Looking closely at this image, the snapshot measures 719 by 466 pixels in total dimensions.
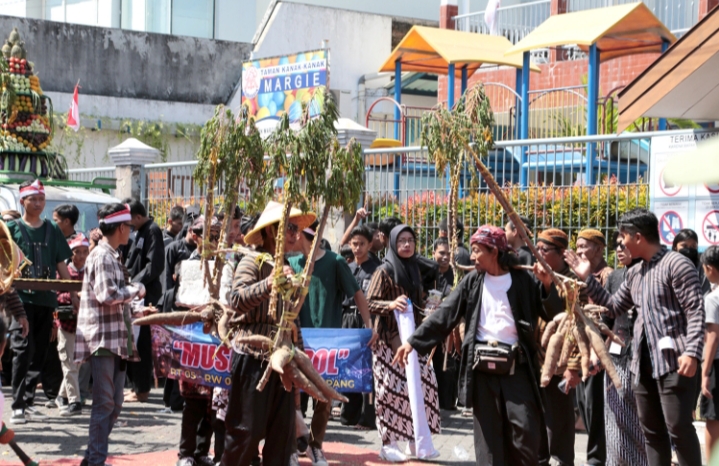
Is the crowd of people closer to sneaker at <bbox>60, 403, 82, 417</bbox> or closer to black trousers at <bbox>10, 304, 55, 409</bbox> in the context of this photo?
black trousers at <bbox>10, 304, 55, 409</bbox>

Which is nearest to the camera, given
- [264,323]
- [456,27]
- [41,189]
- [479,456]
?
[264,323]

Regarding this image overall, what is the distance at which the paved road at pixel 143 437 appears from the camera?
24.8 feet

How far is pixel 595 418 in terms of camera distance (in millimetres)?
7008

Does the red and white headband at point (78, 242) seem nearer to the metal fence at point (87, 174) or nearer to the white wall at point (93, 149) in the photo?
the metal fence at point (87, 174)

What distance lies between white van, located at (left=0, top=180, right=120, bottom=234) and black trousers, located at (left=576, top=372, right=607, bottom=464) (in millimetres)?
6486

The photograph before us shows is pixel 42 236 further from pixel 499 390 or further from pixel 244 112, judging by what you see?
pixel 499 390

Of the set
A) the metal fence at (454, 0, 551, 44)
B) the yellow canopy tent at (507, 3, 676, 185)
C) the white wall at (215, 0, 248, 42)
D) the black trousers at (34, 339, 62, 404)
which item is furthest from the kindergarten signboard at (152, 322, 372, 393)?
the white wall at (215, 0, 248, 42)

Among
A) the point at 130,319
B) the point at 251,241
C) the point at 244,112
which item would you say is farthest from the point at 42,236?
the point at 251,241

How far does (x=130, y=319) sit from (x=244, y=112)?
171cm

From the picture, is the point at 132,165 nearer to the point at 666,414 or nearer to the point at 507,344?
the point at 507,344

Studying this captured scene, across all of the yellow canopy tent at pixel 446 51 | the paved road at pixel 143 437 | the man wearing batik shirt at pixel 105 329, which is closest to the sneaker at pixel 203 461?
the paved road at pixel 143 437

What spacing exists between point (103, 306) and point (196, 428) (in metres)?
1.11

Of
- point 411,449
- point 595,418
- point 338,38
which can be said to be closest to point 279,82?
point 338,38

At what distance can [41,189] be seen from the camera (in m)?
8.45
